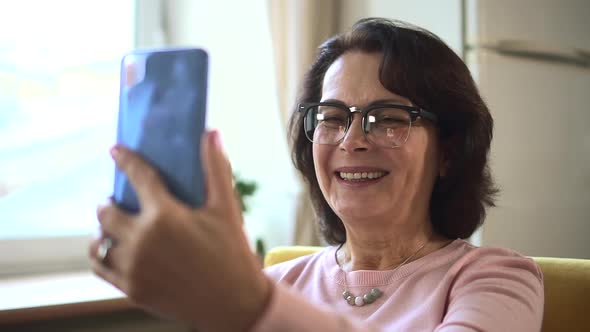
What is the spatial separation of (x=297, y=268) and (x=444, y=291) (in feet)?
1.15

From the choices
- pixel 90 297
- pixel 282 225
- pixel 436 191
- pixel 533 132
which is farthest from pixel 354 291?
pixel 282 225

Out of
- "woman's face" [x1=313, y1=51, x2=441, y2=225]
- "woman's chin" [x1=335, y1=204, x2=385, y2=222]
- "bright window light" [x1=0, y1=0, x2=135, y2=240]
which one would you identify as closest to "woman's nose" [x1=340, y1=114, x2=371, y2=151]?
"woman's face" [x1=313, y1=51, x2=441, y2=225]

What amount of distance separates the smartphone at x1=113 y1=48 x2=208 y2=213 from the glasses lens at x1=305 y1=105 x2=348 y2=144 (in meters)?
0.51

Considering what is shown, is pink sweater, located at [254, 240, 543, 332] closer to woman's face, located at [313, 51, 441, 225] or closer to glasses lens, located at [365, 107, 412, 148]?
woman's face, located at [313, 51, 441, 225]

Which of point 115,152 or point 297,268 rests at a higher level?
point 115,152

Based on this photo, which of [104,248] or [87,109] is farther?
[87,109]

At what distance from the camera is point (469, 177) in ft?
3.52

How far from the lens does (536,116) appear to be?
5.09 feet

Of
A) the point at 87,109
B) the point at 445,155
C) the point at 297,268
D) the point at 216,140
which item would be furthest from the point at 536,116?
the point at 87,109

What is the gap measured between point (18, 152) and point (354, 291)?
1272mm

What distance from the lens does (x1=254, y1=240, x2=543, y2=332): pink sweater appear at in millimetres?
737

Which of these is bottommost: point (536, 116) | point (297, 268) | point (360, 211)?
point (297, 268)

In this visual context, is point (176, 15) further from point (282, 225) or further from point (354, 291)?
point (354, 291)

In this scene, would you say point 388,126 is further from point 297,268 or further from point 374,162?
point 297,268
